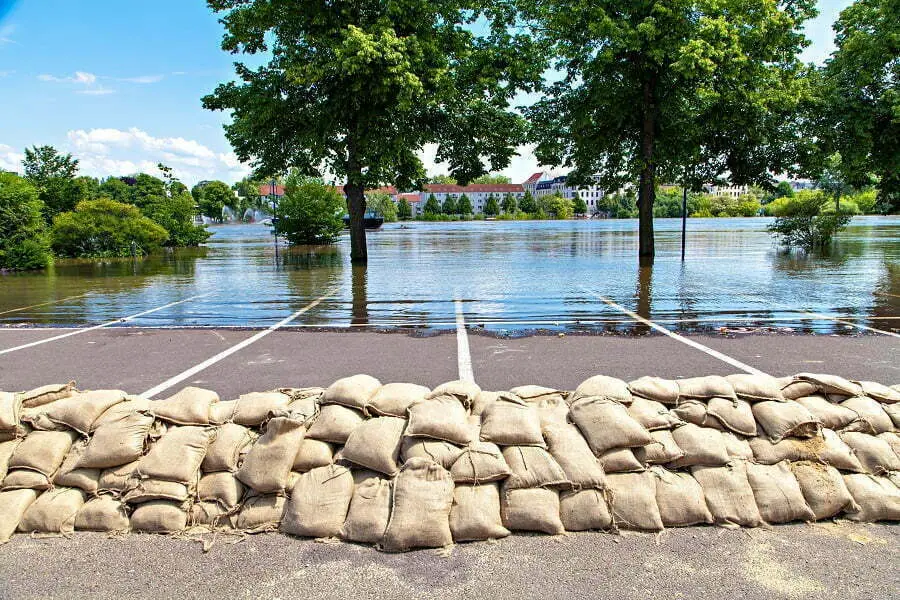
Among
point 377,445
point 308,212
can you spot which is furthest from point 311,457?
point 308,212

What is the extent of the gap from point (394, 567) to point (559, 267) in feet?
58.0

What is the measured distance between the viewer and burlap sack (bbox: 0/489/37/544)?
11.3ft

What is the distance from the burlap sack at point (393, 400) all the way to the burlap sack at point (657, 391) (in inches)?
52.5

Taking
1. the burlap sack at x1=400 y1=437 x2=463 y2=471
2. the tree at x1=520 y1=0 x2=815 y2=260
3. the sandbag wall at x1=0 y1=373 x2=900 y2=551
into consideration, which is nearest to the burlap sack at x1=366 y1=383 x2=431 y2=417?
the sandbag wall at x1=0 y1=373 x2=900 y2=551

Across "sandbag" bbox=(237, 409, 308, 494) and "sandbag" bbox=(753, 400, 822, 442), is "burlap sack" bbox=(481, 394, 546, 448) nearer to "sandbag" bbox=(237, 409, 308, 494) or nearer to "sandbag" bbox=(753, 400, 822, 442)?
"sandbag" bbox=(237, 409, 308, 494)

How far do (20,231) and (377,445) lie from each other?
22.3 metres

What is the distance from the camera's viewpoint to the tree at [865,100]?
20.0 m

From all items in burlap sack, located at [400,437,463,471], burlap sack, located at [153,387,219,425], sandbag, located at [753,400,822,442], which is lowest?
burlap sack, located at [400,437,463,471]

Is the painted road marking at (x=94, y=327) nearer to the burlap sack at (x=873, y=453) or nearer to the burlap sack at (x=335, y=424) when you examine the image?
the burlap sack at (x=335, y=424)

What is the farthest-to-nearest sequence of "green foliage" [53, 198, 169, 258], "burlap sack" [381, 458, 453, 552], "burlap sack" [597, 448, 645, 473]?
"green foliage" [53, 198, 169, 258] → "burlap sack" [597, 448, 645, 473] → "burlap sack" [381, 458, 453, 552]

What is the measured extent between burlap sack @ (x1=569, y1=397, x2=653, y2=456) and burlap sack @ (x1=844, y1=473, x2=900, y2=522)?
1.13 metres

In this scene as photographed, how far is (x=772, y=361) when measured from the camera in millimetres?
7156

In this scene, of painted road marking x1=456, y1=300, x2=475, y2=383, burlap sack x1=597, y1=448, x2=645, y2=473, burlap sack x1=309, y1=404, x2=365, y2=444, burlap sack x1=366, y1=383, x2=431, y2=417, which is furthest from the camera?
painted road marking x1=456, y1=300, x2=475, y2=383

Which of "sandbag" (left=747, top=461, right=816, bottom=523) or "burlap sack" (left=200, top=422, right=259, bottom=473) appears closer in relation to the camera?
"sandbag" (left=747, top=461, right=816, bottom=523)
